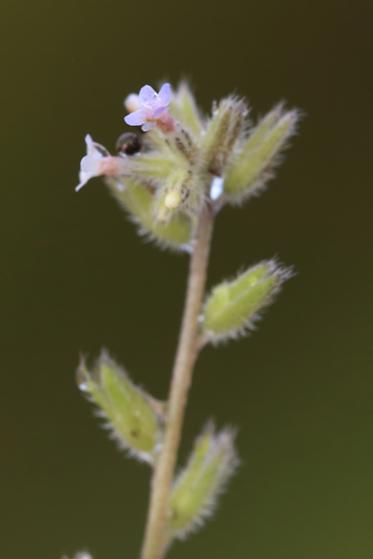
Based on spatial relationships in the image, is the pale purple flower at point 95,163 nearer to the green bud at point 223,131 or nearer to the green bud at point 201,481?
the green bud at point 223,131

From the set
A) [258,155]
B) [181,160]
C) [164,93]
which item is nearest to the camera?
[164,93]

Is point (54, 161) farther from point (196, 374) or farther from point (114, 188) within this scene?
point (114, 188)

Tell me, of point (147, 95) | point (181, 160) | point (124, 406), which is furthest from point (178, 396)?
point (147, 95)

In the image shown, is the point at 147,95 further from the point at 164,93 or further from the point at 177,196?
the point at 177,196

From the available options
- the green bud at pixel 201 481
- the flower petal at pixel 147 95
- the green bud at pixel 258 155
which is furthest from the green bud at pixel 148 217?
the green bud at pixel 201 481

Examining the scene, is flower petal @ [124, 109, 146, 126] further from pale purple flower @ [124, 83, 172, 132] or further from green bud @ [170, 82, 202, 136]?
green bud @ [170, 82, 202, 136]

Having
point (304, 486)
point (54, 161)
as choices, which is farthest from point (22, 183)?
point (304, 486)
